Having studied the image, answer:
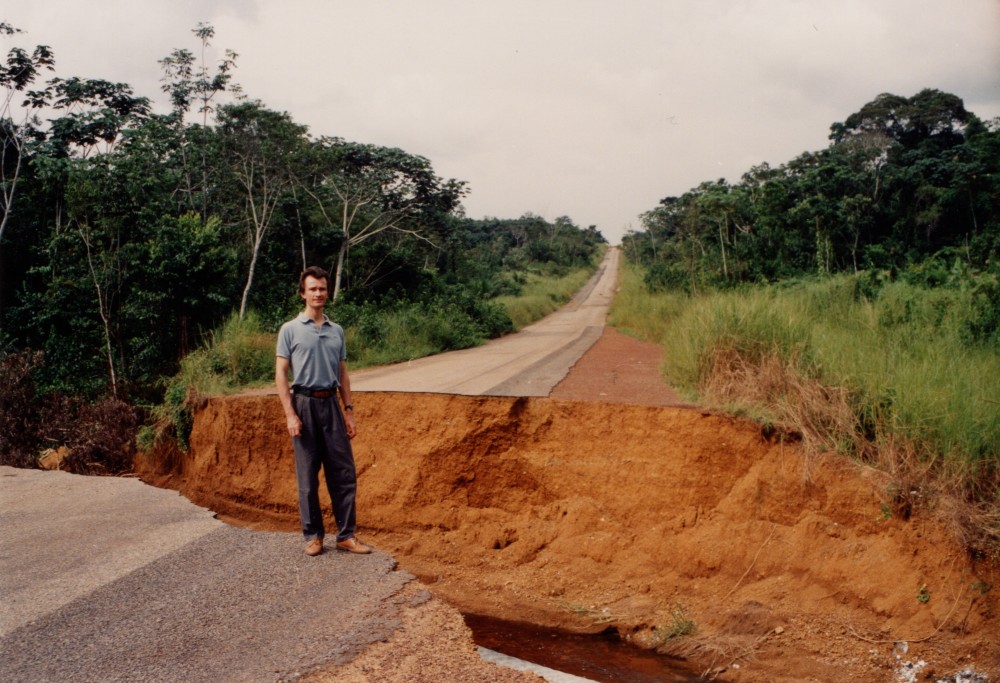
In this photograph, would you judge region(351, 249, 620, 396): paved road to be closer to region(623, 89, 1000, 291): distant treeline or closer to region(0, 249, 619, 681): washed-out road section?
region(0, 249, 619, 681): washed-out road section

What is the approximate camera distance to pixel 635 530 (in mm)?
6875

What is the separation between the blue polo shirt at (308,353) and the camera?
4.91 meters

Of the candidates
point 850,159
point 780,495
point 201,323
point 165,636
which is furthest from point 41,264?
point 850,159

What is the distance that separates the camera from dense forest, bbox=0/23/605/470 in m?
12.2

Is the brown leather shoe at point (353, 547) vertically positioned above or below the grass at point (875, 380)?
below

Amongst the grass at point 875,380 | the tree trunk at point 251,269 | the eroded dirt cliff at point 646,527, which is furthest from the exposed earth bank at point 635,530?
the tree trunk at point 251,269

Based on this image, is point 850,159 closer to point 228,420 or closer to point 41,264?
point 228,420

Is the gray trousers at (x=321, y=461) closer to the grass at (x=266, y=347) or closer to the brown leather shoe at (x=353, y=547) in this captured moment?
the brown leather shoe at (x=353, y=547)

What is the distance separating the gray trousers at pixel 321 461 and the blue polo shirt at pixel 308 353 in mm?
126

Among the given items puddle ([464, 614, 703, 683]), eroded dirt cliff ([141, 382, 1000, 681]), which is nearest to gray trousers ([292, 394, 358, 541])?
puddle ([464, 614, 703, 683])

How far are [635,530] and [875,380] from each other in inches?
99.8

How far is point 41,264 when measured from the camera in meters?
13.7

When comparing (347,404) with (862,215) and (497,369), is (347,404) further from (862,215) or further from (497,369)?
(862,215)

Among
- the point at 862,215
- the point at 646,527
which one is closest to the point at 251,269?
the point at 646,527
